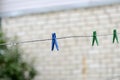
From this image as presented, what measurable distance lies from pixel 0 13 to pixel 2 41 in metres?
1.43

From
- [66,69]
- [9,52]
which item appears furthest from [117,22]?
[9,52]

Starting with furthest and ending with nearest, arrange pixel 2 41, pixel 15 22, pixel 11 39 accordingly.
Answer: pixel 15 22
pixel 11 39
pixel 2 41

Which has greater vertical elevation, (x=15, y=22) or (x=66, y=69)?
(x=15, y=22)

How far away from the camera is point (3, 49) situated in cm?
828

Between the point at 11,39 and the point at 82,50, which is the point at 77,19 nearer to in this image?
the point at 82,50

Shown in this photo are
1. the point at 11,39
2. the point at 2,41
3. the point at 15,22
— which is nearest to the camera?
the point at 2,41

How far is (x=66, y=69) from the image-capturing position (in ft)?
28.7

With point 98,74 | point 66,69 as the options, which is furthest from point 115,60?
point 66,69

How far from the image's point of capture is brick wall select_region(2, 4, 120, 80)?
830 cm

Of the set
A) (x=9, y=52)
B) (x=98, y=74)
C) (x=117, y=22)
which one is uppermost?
(x=117, y=22)

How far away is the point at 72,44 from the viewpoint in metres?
8.71

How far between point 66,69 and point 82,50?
568mm

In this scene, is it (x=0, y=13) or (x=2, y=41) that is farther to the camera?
(x=0, y=13)

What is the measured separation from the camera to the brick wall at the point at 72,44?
27.2ft
